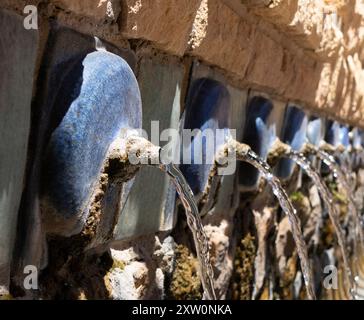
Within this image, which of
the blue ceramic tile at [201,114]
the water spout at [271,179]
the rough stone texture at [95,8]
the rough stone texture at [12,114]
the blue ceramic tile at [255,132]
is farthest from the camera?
the blue ceramic tile at [255,132]

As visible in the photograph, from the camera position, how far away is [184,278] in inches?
80.6

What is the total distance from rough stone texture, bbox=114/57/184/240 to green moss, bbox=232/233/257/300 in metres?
0.72

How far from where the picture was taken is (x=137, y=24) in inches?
59.8

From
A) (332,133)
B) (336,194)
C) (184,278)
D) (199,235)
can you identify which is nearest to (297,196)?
(332,133)

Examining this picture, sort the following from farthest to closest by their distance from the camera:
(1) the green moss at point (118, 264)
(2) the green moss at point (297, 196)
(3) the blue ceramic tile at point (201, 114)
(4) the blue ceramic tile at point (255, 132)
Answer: (2) the green moss at point (297, 196), (4) the blue ceramic tile at point (255, 132), (3) the blue ceramic tile at point (201, 114), (1) the green moss at point (118, 264)

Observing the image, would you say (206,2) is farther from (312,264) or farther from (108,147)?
(312,264)

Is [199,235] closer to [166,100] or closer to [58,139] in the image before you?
[166,100]

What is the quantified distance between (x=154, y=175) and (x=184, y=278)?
0.35 metres

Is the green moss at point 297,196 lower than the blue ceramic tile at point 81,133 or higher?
lower

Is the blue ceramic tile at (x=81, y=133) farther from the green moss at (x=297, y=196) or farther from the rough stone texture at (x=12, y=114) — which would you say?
the green moss at (x=297, y=196)

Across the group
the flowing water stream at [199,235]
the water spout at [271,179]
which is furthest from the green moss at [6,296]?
the water spout at [271,179]

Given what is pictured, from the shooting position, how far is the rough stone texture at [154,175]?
5.57ft

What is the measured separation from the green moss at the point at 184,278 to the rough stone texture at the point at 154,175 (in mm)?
139
